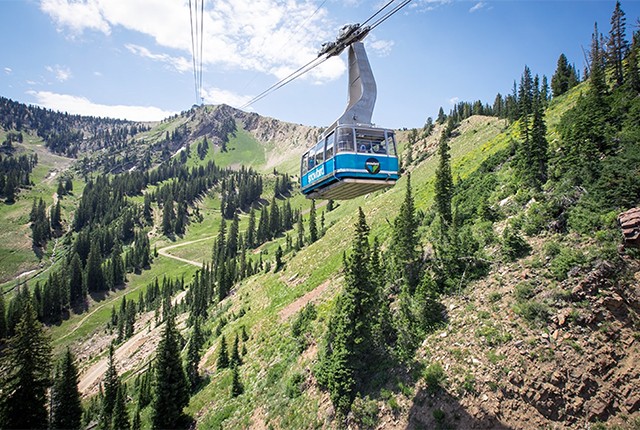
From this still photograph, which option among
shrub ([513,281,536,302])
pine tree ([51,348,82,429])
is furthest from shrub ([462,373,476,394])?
pine tree ([51,348,82,429])

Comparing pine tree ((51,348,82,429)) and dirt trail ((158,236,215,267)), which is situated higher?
dirt trail ((158,236,215,267))

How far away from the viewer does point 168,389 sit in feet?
144

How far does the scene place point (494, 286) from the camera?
2984 centimetres

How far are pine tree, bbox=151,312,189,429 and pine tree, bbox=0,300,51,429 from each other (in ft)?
36.5

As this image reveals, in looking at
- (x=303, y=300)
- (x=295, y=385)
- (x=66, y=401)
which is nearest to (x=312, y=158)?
(x=295, y=385)

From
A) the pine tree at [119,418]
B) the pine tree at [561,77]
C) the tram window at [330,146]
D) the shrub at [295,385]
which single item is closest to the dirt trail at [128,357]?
the pine tree at [119,418]

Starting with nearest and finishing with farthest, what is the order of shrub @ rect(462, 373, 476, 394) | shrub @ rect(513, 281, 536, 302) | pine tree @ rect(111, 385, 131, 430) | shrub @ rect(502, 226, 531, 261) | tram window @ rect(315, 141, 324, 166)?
tram window @ rect(315, 141, 324, 166)
shrub @ rect(462, 373, 476, 394)
shrub @ rect(513, 281, 536, 302)
shrub @ rect(502, 226, 531, 261)
pine tree @ rect(111, 385, 131, 430)

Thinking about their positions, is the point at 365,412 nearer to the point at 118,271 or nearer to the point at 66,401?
the point at 66,401

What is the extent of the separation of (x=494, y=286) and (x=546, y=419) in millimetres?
10594

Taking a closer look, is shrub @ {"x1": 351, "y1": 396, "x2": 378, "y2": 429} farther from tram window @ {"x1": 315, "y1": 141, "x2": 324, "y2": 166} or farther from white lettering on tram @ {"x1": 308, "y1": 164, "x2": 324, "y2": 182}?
tram window @ {"x1": 315, "y1": 141, "x2": 324, "y2": 166}

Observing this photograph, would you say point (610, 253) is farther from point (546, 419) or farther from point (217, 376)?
point (217, 376)

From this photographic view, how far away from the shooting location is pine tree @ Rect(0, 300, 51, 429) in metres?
34.2

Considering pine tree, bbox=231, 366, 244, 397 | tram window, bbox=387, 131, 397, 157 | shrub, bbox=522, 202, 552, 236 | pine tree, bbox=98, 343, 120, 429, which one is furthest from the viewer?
pine tree, bbox=98, 343, 120, 429

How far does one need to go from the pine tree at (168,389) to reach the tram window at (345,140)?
3792 cm
